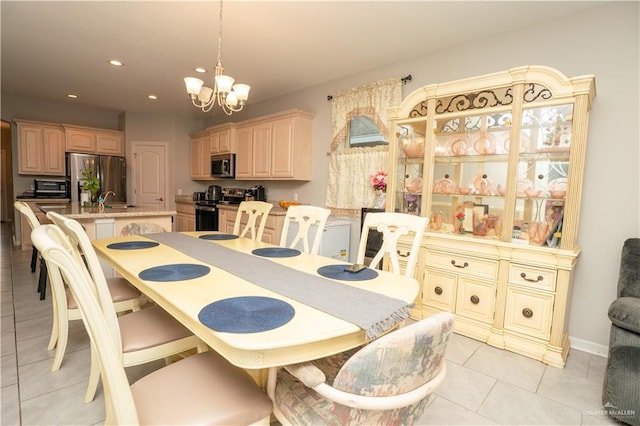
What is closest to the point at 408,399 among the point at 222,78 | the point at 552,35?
the point at 222,78

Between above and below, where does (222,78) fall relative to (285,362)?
above

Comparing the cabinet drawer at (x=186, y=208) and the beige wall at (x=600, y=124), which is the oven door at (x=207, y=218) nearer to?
the cabinet drawer at (x=186, y=208)

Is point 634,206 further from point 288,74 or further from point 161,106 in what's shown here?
point 161,106

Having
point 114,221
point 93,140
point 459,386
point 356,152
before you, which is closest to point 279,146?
point 356,152

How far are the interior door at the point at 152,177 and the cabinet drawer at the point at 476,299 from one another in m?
5.77

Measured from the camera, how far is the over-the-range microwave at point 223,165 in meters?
5.29

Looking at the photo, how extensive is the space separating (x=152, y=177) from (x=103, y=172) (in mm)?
824

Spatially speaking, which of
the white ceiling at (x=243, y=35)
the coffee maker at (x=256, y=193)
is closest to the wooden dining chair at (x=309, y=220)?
the white ceiling at (x=243, y=35)

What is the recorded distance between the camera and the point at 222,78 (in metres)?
2.15

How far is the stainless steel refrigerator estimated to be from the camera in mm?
5715

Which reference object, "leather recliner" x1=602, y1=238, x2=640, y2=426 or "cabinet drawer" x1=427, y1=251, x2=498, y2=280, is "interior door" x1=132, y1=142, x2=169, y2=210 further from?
"leather recliner" x1=602, y1=238, x2=640, y2=426

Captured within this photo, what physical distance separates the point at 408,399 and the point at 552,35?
10.2 ft

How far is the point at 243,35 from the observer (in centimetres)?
296

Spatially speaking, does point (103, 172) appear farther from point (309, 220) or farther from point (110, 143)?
point (309, 220)
